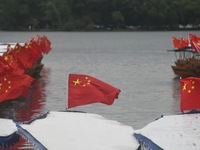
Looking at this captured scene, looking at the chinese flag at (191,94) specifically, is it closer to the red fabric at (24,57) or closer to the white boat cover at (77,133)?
the white boat cover at (77,133)

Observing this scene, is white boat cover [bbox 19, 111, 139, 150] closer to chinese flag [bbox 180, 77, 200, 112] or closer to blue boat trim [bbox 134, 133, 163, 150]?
blue boat trim [bbox 134, 133, 163, 150]

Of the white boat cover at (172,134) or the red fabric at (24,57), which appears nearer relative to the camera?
the white boat cover at (172,134)

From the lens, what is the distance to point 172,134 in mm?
11797

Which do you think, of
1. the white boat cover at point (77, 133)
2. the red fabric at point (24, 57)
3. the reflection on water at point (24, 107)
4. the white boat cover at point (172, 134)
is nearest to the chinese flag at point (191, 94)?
the white boat cover at point (172, 134)

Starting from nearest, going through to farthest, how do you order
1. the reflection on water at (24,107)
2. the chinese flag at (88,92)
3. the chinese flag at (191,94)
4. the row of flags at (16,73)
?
the chinese flag at (88,92) → the chinese flag at (191,94) → the row of flags at (16,73) → the reflection on water at (24,107)

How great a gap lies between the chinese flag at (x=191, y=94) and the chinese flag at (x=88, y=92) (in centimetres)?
179

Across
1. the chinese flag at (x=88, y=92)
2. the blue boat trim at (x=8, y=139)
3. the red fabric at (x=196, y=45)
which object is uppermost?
the chinese flag at (x=88, y=92)

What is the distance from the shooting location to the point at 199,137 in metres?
11.6

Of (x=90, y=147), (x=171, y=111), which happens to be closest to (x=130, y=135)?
(x=90, y=147)

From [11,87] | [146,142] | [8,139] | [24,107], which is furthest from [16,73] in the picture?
[146,142]

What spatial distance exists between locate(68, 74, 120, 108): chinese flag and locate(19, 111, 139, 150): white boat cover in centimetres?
73
